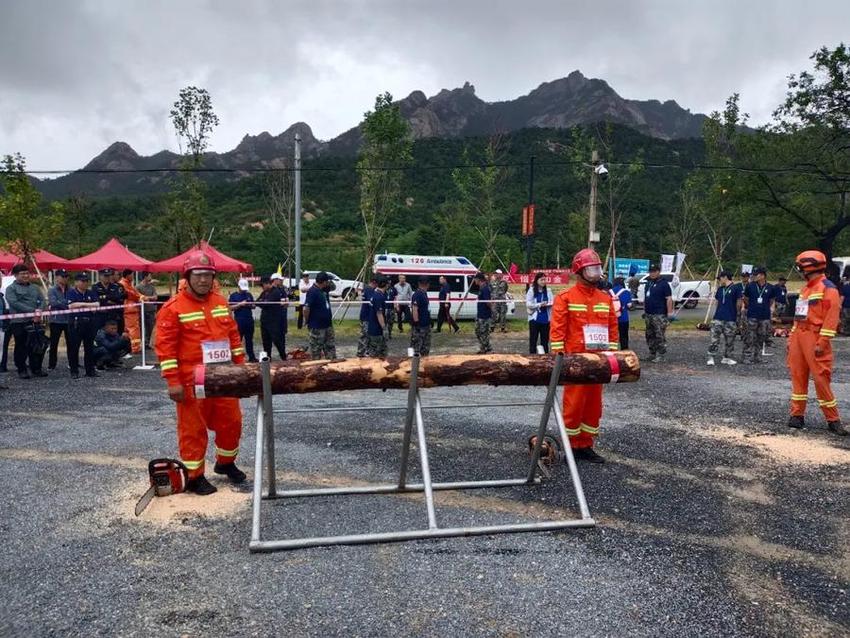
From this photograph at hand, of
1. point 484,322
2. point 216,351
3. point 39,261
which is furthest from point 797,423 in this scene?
point 39,261

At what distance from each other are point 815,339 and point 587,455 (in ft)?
10.0

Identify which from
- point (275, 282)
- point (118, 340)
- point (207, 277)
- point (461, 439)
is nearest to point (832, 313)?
point (461, 439)

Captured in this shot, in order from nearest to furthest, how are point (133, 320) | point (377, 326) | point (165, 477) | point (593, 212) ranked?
point (165, 477) < point (377, 326) < point (133, 320) < point (593, 212)

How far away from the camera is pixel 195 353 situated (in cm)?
470

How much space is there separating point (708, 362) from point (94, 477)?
10557 mm

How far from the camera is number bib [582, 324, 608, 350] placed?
17.7ft

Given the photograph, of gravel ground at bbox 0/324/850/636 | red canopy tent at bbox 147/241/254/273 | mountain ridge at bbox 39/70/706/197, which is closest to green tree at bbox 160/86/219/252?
red canopy tent at bbox 147/241/254/273

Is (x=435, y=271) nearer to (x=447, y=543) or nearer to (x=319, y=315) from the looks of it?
(x=319, y=315)

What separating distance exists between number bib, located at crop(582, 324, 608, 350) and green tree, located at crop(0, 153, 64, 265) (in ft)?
58.3

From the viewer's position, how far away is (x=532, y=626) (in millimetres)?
2916

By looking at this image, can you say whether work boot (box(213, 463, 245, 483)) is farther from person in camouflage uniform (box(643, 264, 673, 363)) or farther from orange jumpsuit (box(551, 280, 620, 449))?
person in camouflage uniform (box(643, 264, 673, 363))

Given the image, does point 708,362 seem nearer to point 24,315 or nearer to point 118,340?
point 118,340

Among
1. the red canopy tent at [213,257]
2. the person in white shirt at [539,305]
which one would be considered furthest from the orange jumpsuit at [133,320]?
the person in white shirt at [539,305]

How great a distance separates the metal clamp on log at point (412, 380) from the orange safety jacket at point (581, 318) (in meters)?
1.05
